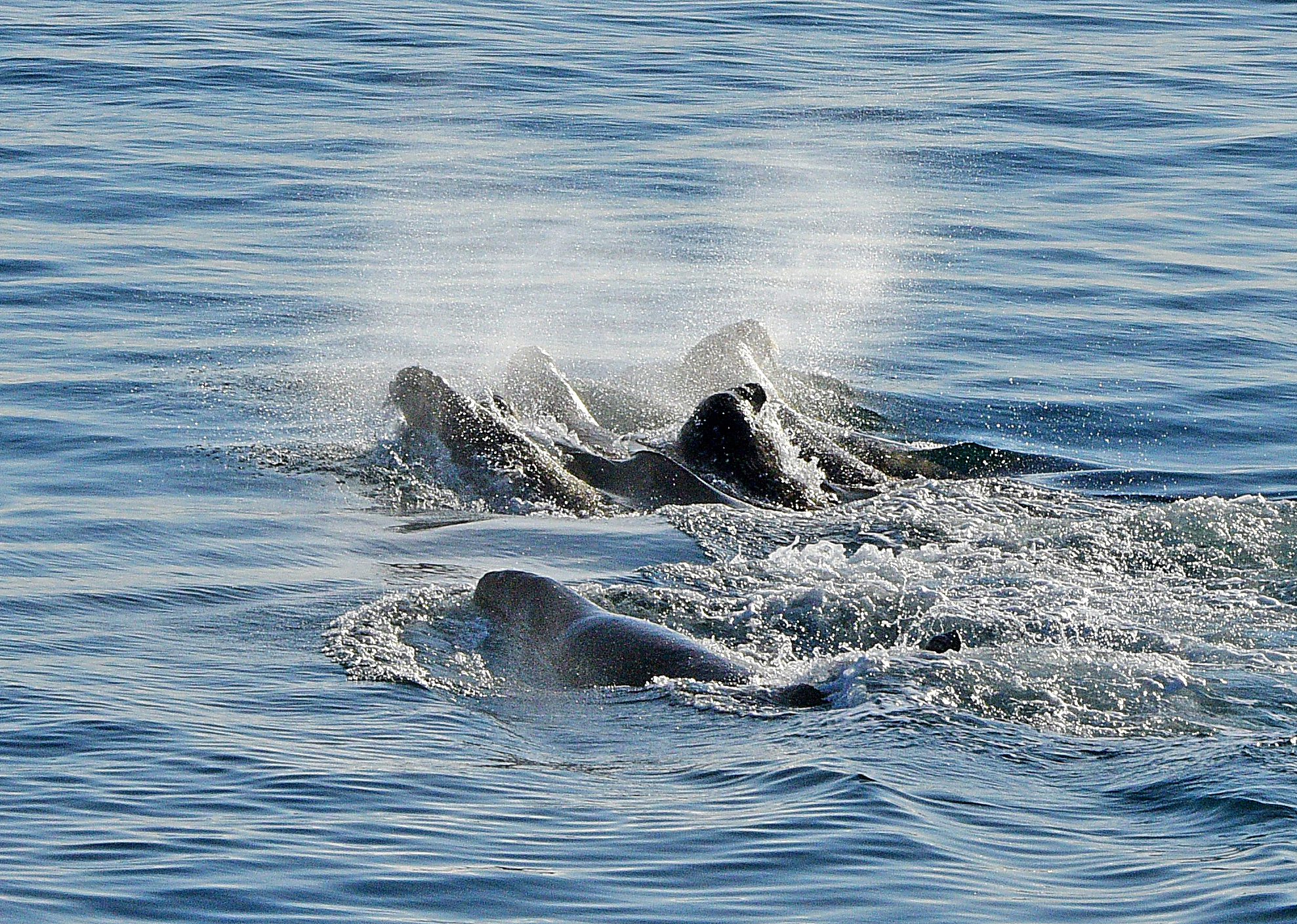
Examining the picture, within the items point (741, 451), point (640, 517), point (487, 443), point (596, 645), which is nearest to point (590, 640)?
point (596, 645)

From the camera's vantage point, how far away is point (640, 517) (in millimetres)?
12188

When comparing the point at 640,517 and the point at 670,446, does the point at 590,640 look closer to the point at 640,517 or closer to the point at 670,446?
the point at 640,517

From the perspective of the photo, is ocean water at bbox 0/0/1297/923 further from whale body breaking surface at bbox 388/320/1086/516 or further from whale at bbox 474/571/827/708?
whale body breaking surface at bbox 388/320/1086/516

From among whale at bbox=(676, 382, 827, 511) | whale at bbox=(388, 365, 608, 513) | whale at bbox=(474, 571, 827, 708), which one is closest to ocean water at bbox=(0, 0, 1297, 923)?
whale at bbox=(474, 571, 827, 708)

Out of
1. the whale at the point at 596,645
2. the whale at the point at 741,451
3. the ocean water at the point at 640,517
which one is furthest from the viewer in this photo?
the whale at the point at 741,451

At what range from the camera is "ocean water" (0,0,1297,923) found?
6.84 m

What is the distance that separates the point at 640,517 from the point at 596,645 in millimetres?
3389

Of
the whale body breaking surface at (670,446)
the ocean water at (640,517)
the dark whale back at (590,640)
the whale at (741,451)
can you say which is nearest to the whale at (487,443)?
the whale body breaking surface at (670,446)

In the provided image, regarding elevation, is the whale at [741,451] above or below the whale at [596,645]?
above

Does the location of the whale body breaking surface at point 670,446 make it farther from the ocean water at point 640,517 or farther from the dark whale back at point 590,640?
the dark whale back at point 590,640

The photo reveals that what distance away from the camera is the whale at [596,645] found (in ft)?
27.9

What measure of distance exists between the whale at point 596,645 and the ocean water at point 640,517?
175mm

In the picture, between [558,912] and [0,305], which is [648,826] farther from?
[0,305]

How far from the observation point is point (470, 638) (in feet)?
30.8
